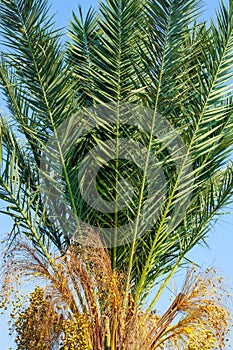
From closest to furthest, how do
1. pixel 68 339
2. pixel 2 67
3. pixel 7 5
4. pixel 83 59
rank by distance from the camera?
1. pixel 68 339
2. pixel 7 5
3. pixel 2 67
4. pixel 83 59

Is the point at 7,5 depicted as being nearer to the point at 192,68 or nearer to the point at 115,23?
the point at 115,23

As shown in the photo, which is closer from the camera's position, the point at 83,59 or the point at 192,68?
the point at 192,68

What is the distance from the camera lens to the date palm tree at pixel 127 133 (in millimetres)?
8734

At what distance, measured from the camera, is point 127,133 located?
9062 millimetres

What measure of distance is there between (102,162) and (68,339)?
6.85ft

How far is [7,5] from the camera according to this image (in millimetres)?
8812

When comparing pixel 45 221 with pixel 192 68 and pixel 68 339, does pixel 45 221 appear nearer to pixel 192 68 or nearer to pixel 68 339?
pixel 68 339

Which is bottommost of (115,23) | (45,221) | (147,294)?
(147,294)

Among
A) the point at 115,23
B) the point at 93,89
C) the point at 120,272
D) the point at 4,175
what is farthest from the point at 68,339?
the point at 115,23

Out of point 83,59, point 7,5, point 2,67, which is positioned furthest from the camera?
point 83,59

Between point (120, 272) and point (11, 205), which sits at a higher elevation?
point (11, 205)

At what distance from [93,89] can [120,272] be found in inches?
82.5

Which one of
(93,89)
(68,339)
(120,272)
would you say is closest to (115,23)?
(93,89)

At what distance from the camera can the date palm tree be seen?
8734 mm
